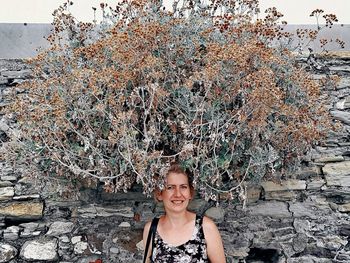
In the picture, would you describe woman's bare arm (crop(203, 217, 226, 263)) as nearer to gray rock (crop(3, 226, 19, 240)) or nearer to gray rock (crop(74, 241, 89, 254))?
gray rock (crop(74, 241, 89, 254))

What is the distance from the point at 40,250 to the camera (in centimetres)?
368

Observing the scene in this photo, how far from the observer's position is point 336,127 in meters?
3.84

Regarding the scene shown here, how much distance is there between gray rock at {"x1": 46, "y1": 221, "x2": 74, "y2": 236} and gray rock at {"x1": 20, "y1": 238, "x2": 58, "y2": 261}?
2.2 inches

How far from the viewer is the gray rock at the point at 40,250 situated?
367cm

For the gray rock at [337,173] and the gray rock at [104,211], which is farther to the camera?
the gray rock at [337,173]

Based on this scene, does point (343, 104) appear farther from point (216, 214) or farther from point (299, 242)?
point (216, 214)

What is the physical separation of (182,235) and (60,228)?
1.12 meters

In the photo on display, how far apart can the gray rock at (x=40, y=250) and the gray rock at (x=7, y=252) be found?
0.19ft

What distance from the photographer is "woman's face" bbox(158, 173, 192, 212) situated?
3.01 metres

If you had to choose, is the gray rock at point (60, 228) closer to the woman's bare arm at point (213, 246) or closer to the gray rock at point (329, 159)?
the woman's bare arm at point (213, 246)

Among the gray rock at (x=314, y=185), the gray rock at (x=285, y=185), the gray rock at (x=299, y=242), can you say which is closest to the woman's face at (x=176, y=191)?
the gray rock at (x=285, y=185)

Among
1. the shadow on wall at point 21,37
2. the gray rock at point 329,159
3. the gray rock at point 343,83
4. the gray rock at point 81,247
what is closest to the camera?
the gray rock at point 81,247

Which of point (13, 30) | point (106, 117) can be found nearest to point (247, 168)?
point (106, 117)

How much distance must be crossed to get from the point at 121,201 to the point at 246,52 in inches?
55.9
